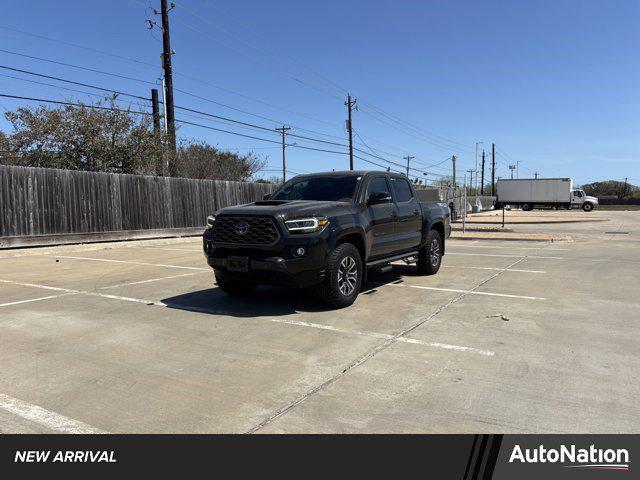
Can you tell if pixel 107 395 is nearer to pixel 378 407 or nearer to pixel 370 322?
pixel 378 407

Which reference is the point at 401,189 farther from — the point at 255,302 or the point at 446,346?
the point at 446,346

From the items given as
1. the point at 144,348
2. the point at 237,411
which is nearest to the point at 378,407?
the point at 237,411

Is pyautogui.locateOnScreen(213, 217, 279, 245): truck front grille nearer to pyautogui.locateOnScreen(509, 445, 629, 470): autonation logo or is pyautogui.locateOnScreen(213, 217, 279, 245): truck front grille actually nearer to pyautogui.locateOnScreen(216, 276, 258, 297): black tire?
pyautogui.locateOnScreen(216, 276, 258, 297): black tire

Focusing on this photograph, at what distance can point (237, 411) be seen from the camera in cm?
350

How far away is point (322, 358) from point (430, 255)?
17.3 feet

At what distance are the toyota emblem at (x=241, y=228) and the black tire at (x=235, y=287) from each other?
1154 mm

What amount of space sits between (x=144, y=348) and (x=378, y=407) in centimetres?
270

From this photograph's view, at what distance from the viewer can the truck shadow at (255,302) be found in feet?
21.7

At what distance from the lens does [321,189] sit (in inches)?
295

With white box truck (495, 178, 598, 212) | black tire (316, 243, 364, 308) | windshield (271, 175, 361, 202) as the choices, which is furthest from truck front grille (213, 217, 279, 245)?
white box truck (495, 178, 598, 212)

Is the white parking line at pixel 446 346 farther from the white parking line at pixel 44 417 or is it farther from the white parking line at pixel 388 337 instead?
the white parking line at pixel 44 417

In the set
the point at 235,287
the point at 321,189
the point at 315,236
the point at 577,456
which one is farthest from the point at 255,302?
the point at 577,456

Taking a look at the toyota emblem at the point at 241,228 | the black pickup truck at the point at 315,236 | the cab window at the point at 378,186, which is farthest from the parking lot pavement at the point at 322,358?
the cab window at the point at 378,186

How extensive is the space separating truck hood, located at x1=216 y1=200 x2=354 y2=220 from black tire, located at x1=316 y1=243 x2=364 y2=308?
539 mm
